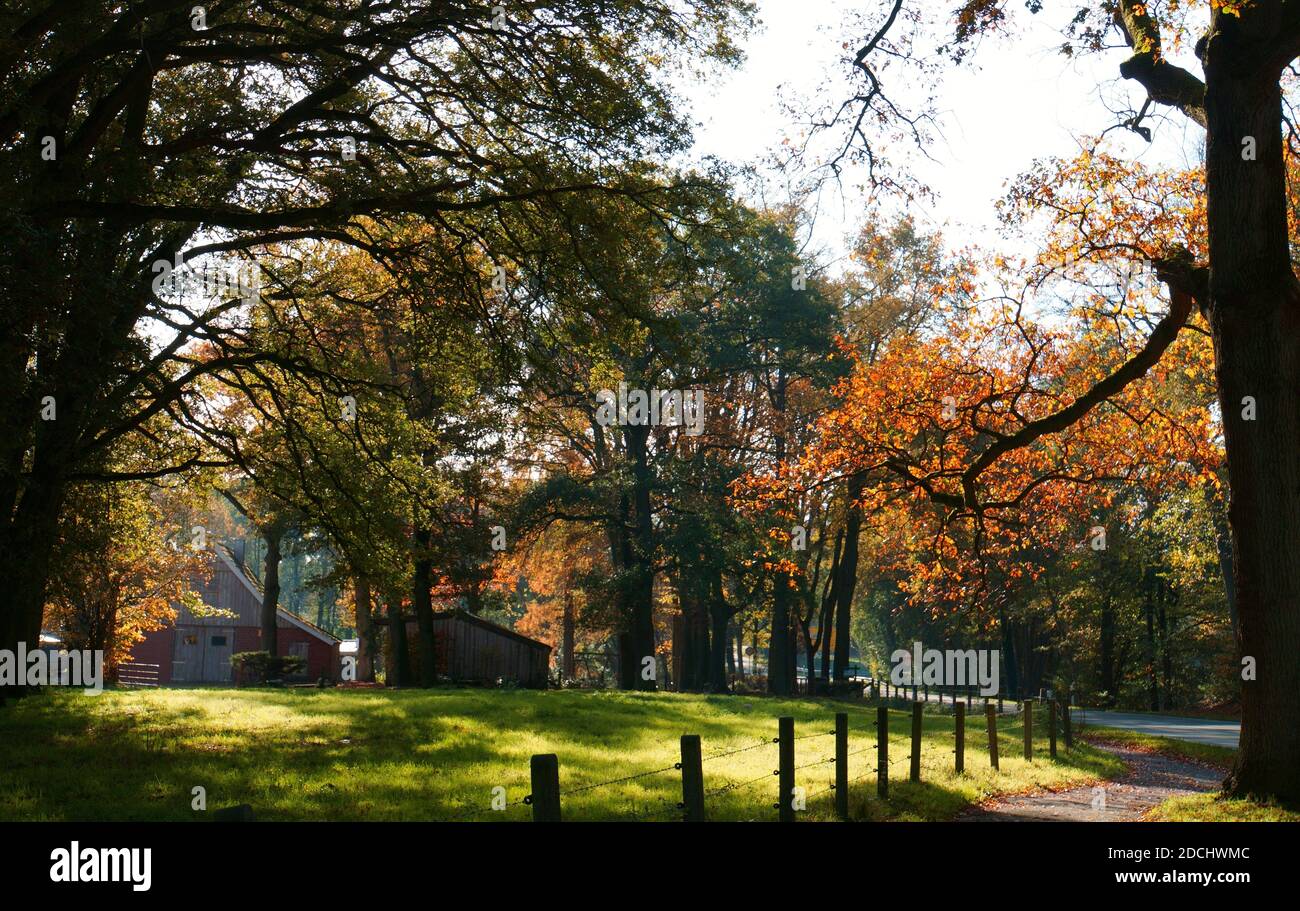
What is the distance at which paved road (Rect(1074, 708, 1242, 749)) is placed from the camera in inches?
1146

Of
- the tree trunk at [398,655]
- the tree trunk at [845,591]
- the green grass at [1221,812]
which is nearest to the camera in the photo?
the green grass at [1221,812]

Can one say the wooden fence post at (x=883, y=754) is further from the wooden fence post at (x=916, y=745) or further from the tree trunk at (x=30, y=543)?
the tree trunk at (x=30, y=543)

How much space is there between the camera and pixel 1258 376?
43.3 ft

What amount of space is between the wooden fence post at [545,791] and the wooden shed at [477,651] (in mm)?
36518

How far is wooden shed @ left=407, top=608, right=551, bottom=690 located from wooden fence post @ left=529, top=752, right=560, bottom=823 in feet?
120

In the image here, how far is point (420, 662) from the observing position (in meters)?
39.3

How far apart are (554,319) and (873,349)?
29.2 m

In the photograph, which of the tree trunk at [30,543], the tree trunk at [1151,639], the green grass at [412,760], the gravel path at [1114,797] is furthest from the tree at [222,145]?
the tree trunk at [1151,639]

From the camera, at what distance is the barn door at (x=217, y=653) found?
185ft

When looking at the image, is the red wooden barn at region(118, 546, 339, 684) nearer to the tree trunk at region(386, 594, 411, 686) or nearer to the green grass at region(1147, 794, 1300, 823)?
the tree trunk at region(386, 594, 411, 686)


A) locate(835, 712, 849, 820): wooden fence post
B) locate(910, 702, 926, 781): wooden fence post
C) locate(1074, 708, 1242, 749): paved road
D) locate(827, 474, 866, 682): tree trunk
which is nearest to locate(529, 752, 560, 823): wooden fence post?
locate(835, 712, 849, 820): wooden fence post

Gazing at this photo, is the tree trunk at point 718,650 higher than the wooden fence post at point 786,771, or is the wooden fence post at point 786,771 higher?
the wooden fence post at point 786,771
